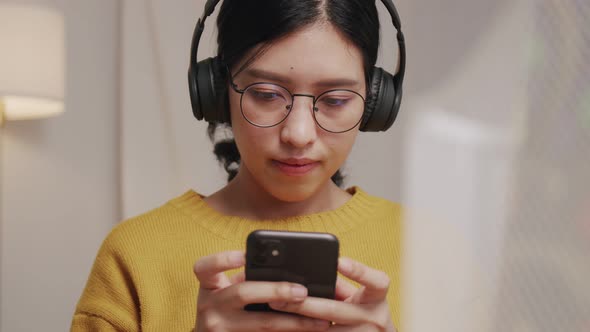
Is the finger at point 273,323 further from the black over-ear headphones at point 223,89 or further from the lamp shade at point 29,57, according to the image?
the lamp shade at point 29,57

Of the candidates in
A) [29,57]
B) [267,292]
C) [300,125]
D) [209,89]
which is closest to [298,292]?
[267,292]

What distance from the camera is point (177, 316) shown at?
89 centimetres

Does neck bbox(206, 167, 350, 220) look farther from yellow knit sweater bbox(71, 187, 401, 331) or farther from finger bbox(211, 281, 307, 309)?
finger bbox(211, 281, 307, 309)

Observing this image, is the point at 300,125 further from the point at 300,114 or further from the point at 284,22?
the point at 284,22

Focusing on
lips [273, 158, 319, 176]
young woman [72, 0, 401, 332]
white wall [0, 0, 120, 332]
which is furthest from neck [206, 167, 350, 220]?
white wall [0, 0, 120, 332]

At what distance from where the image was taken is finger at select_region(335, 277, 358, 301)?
0.67 meters

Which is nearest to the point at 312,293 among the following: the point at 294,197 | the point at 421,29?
the point at 294,197

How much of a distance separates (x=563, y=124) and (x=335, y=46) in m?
0.42

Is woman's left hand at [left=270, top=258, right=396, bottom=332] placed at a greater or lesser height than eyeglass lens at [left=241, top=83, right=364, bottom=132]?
lesser

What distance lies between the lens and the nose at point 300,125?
0.78m

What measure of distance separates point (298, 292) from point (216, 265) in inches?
3.5

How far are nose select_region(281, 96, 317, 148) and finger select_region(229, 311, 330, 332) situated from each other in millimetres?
238

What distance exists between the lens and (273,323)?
2.11 feet

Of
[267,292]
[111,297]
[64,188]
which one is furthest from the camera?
[64,188]
